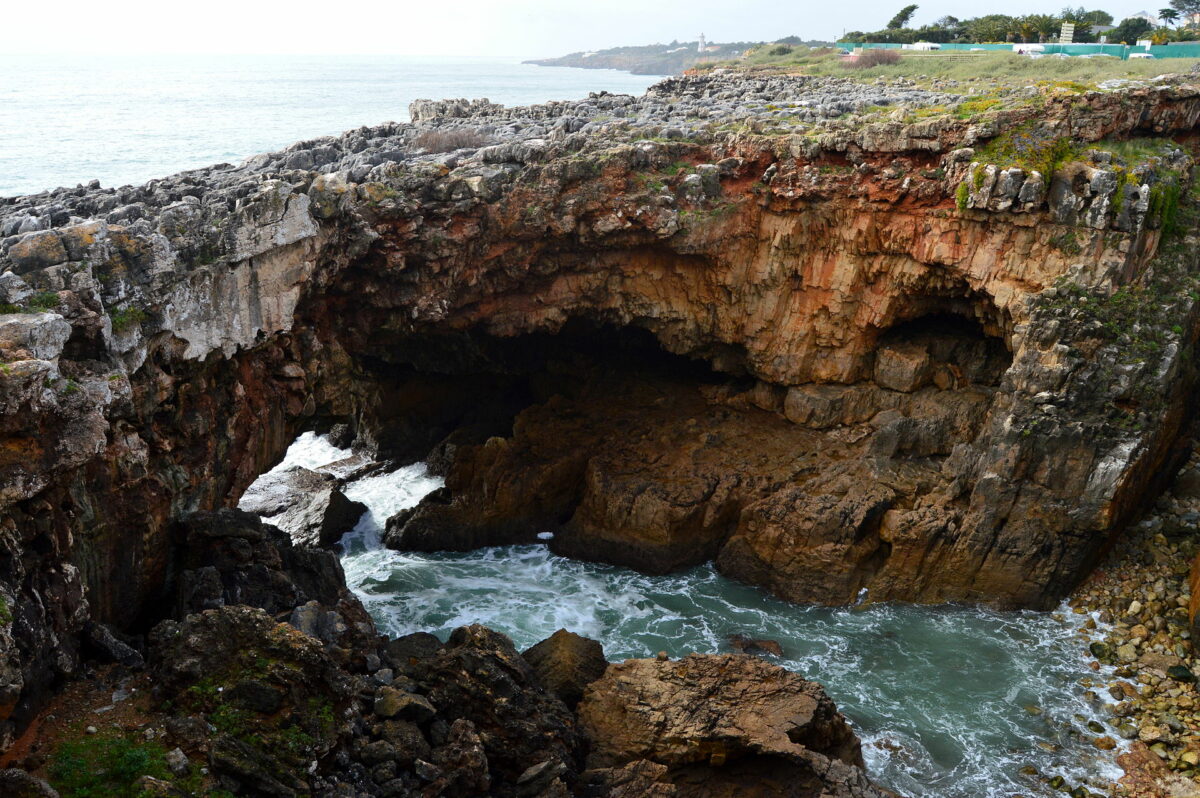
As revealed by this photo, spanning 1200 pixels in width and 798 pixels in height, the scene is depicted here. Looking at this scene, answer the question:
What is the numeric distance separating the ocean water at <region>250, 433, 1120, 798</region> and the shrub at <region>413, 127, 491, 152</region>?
36.4 ft

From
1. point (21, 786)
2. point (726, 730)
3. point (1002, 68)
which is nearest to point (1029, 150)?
point (726, 730)

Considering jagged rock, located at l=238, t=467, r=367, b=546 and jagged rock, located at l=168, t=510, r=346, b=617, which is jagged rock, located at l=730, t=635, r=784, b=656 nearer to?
jagged rock, located at l=168, t=510, r=346, b=617

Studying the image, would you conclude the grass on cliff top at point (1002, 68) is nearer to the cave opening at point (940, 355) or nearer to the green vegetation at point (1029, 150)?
the green vegetation at point (1029, 150)

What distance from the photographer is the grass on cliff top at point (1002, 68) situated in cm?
3186

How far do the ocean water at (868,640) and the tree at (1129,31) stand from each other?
3514cm

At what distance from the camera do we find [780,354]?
24.5 m

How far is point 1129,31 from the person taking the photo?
147 ft

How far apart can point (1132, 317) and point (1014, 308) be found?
7.68ft

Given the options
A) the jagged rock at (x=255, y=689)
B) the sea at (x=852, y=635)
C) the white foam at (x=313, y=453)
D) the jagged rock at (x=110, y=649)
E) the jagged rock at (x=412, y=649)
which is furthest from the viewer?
the white foam at (x=313, y=453)

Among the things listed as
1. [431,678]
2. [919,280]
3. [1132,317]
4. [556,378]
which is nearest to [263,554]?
[431,678]

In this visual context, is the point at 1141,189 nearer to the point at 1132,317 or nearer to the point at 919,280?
the point at 1132,317

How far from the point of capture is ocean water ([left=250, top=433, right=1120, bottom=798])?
1738cm

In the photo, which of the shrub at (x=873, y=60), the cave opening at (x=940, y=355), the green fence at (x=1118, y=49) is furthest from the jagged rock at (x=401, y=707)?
the green fence at (x=1118, y=49)

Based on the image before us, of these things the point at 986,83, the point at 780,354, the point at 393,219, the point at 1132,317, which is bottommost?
the point at 780,354
